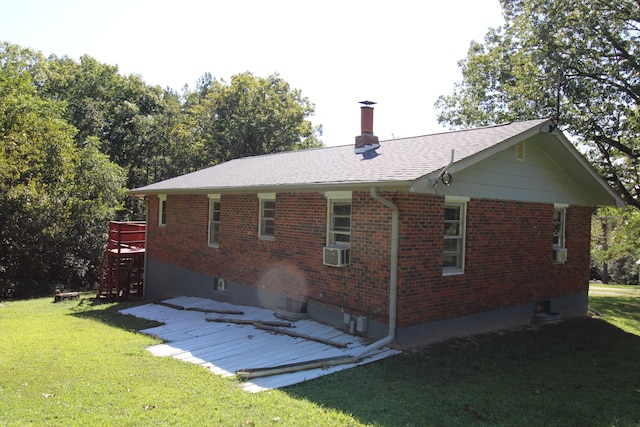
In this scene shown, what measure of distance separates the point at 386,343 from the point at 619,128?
16.0m

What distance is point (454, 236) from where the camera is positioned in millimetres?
9352

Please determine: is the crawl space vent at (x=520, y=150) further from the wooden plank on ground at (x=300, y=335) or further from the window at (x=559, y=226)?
the wooden plank on ground at (x=300, y=335)

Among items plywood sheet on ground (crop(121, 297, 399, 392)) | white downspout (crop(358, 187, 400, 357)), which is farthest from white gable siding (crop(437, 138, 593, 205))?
plywood sheet on ground (crop(121, 297, 399, 392))

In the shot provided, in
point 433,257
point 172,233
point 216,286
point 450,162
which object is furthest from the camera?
point 172,233

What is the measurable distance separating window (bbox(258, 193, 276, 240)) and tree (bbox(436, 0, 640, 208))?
40.6 feet

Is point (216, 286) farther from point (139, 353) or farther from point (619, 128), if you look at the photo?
point (619, 128)

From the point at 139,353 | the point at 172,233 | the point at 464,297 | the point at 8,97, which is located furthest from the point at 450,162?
the point at 8,97

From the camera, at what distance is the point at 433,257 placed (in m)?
8.81

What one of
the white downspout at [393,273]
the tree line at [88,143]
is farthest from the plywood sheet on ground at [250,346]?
the tree line at [88,143]

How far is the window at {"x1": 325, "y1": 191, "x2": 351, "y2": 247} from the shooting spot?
9352 mm

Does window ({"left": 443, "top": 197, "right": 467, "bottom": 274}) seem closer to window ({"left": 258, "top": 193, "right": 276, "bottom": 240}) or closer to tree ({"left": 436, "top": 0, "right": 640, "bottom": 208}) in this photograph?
window ({"left": 258, "top": 193, "right": 276, "bottom": 240})

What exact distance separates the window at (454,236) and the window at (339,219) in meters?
1.92

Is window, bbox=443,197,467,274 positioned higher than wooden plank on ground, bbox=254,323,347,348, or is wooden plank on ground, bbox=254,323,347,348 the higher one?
window, bbox=443,197,467,274

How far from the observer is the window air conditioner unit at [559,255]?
1168 cm
